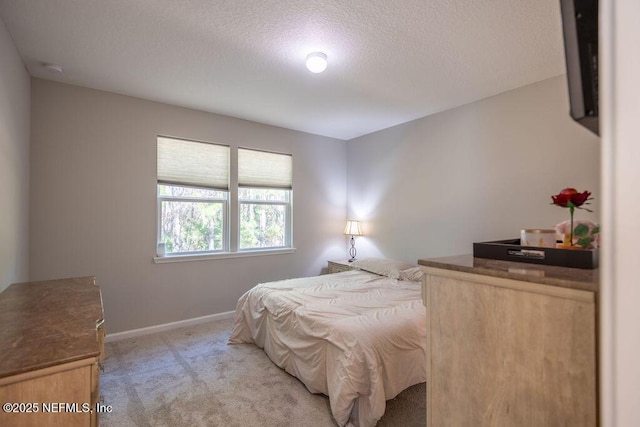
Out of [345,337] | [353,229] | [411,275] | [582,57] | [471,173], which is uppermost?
[471,173]

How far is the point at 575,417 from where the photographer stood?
743 mm

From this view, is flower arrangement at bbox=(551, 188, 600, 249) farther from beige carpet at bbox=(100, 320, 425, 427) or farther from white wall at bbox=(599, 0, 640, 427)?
beige carpet at bbox=(100, 320, 425, 427)

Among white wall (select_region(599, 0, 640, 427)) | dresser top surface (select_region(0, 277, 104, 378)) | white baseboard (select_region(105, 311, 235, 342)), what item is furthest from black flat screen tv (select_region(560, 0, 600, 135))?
white baseboard (select_region(105, 311, 235, 342))

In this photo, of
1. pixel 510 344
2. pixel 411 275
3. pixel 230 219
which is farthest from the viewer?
pixel 230 219

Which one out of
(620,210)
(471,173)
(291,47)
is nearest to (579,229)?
(620,210)

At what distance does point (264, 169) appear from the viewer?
4.11 m

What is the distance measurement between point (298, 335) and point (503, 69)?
9.16ft

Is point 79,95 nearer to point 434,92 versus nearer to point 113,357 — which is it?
point 113,357

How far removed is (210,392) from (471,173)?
322 cm

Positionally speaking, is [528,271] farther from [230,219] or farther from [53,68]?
[53,68]

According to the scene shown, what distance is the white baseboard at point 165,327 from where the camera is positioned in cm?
307

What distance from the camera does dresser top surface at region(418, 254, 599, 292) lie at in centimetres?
75

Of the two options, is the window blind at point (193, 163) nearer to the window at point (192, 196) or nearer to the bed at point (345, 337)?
the window at point (192, 196)

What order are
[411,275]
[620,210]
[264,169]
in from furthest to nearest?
[264,169], [411,275], [620,210]
